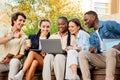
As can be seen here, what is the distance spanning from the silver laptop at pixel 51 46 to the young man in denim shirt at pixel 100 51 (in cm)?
42

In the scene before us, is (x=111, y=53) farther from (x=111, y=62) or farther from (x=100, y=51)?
(x=100, y=51)

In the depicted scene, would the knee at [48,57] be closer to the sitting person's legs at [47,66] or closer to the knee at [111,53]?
the sitting person's legs at [47,66]

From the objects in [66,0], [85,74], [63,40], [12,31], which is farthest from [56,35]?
[66,0]

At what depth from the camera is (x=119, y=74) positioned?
17.2 ft

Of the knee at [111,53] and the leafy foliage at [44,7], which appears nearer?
the knee at [111,53]

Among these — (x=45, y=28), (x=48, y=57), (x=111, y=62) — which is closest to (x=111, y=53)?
(x=111, y=62)

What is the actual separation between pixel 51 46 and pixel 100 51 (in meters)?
0.68

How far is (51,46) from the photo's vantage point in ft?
18.8

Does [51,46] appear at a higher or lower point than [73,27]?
lower

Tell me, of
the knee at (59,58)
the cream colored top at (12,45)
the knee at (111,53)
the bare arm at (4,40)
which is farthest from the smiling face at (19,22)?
the knee at (111,53)

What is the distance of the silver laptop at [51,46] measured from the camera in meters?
5.66

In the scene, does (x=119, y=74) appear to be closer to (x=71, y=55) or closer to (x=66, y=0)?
(x=71, y=55)

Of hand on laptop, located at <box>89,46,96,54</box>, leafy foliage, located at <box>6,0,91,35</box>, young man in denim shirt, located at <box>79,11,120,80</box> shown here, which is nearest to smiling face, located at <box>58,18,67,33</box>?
young man in denim shirt, located at <box>79,11,120,80</box>

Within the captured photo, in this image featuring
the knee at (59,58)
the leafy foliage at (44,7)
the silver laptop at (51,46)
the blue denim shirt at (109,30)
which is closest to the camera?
the blue denim shirt at (109,30)
